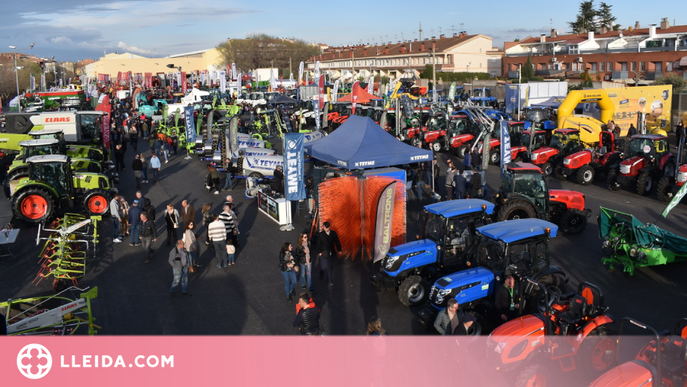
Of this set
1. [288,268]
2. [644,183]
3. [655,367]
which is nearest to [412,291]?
[288,268]

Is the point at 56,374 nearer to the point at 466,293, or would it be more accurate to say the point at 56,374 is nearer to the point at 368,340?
the point at 368,340

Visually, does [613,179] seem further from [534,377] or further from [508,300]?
[534,377]

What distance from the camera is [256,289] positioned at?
9891 millimetres

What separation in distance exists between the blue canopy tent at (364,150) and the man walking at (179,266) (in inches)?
216

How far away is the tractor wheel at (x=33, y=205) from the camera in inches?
536

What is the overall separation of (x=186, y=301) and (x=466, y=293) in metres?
4.91

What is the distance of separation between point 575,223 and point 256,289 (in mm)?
7771

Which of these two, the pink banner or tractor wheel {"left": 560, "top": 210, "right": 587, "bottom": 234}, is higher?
tractor wheel {"left": 560, "top": 210, "right": 587, "bottom": 234}

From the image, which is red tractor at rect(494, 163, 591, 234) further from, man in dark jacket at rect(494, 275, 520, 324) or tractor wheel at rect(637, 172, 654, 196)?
man in dark jacket at rect(494, 275, 520, 324)

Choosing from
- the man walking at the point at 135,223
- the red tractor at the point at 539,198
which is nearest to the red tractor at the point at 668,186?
the red tractor at the point at 539,198

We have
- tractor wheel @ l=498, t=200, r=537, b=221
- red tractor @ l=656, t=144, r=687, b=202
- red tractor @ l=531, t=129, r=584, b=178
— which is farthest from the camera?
red tractor @ l=531, t=129, r=584, b=178

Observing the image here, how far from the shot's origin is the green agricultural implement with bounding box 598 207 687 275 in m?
9.73

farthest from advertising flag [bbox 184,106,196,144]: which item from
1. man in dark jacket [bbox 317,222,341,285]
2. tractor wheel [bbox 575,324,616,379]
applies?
tractor wheel [bbox 575,324,616,379]

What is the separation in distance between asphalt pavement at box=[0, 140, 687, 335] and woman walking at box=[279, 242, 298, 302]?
316 millimetres
